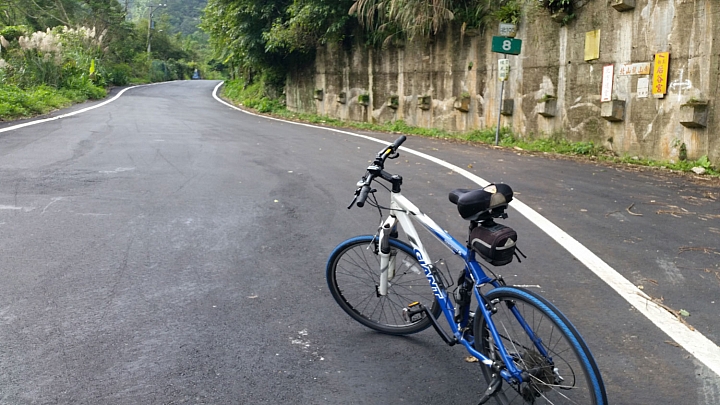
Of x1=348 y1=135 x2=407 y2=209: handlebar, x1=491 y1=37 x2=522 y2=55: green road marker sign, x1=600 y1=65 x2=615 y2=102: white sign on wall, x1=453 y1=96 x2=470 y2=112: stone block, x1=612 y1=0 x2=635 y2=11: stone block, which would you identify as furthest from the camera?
x1=453 y1=96 x2=470 y2=112: stone block

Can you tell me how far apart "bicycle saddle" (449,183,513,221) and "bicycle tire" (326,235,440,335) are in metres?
0.78

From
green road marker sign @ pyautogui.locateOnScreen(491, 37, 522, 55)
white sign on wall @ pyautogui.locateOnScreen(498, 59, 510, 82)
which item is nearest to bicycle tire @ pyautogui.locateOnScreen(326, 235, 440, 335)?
green road marker sign @ pyautogui.locateOnScreen(491, 37, 522, 55)

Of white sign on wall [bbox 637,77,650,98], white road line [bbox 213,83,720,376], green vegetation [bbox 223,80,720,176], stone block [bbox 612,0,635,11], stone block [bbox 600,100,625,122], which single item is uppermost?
stone block [bbox 612,0,635,11]

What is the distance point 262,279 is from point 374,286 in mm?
1107

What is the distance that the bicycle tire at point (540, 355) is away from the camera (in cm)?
300

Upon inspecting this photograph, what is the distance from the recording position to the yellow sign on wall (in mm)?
11641

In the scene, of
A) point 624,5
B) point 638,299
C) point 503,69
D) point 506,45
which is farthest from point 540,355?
point 503,69

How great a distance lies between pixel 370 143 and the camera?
1459 centimetres

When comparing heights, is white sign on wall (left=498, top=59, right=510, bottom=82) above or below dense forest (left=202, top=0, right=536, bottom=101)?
below

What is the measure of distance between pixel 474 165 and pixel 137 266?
279 inches

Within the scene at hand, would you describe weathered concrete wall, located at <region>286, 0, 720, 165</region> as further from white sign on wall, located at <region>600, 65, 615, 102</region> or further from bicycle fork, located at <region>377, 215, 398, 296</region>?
bicycle fork, located at <region>377, 215, 398, 296</region>

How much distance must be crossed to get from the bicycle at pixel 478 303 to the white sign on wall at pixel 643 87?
9.39m

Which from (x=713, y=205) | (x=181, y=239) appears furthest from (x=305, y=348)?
(x=713, y=205)

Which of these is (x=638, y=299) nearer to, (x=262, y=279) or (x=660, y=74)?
(x=262, y=279)
